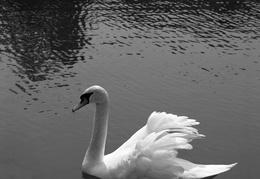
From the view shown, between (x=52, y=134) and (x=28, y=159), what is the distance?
1212 mm

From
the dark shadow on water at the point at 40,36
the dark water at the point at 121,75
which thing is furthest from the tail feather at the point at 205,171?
the dark shadow on water at the point at 40,36

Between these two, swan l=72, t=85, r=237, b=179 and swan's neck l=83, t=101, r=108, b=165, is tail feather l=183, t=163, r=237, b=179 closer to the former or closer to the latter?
swan l=72, t=85, r=237, b=179

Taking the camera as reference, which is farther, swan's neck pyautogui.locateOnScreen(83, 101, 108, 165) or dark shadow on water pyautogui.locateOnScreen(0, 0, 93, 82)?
dark shadow on water pyautogui.locateOnScreen(0, 0, 93, 82)

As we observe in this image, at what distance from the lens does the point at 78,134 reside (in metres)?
10.6

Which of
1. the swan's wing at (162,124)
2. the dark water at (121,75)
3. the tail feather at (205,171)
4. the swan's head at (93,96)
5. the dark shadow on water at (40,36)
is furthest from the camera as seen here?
the dark shadow on water at (40,36)

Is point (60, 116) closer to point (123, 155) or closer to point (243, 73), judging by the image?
point (123, 155)

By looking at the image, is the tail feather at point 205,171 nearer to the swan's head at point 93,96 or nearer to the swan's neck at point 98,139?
the swan's neck at point 98,139

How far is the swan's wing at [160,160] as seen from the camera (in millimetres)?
8047

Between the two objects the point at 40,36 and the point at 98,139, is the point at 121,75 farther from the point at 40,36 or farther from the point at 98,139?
the point at 98,139

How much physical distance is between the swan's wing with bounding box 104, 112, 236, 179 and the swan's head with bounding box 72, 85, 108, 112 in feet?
3.61

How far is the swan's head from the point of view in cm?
890

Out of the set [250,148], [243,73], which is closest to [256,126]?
[250,148]

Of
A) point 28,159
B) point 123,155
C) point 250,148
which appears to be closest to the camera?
point 123,155

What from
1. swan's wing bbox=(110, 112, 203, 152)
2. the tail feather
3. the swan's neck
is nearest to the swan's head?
the swan's neck
